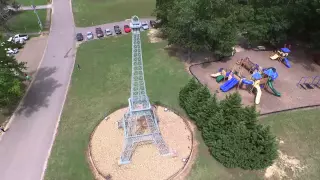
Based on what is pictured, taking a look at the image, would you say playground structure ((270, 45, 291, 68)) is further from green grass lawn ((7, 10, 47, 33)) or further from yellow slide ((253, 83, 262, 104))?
green grass lawn ((7, 10, 47, 33))

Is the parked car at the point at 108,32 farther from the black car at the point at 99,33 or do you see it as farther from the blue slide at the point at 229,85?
the blue slide at the point at 229,85

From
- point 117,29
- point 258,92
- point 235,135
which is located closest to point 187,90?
point 235,135

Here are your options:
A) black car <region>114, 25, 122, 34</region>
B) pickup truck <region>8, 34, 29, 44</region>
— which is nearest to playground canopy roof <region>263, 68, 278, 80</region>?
black car <region>114, 25, 122, 34</region>

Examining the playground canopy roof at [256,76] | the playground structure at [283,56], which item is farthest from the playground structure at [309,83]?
the playground canopy roof at [256,76]

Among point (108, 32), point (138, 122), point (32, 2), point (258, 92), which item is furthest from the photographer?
point (32, 2)

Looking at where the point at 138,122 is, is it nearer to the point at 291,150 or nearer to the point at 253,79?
the point at 253,79

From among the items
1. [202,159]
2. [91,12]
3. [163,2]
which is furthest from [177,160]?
[91,12]
